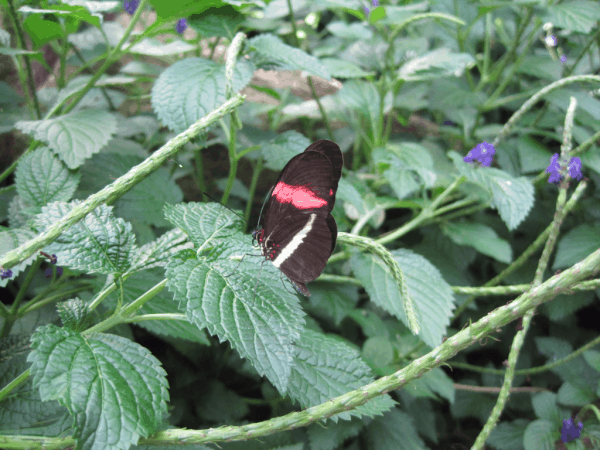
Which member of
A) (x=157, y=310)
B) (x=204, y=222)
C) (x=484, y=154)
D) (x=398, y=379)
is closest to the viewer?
(x=398, y=379)

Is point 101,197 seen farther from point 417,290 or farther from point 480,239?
point 480,239

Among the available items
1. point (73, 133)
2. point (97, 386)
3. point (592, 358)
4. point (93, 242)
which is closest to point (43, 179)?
point (73, 133)

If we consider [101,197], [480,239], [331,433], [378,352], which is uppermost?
[101,197]

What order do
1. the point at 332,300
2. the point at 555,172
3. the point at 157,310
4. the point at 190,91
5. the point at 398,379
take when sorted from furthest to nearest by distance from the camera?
the point at 332,300
the point at 555,172
the point at 190,91
the point at 157,310
the point at 398,379

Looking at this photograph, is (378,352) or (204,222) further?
(378,352)

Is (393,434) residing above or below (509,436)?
above

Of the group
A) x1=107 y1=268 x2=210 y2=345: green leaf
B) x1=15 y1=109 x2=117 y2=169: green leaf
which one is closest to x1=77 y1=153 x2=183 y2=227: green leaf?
x1=15 y1=109 x2=117 y2=169: green leaf

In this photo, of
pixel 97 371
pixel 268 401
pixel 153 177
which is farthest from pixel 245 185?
pixel 97 371

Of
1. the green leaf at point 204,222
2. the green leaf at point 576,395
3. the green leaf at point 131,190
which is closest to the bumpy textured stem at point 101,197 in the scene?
the green leaf at point 204,222

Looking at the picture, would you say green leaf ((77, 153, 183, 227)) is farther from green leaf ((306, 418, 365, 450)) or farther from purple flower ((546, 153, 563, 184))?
purple flower ((546, 153, 563, 184))

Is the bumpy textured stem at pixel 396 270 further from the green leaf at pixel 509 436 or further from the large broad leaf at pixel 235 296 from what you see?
the green leaf at pixel 509 436
